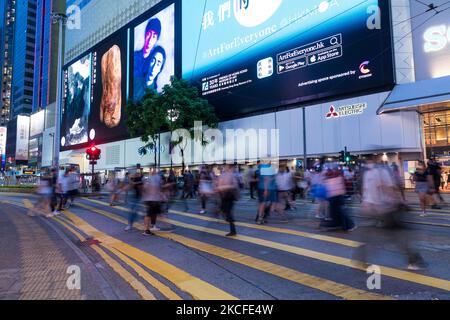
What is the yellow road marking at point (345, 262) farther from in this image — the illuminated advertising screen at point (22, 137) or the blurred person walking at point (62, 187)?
the illuminated advertising screen at point (22, 137)

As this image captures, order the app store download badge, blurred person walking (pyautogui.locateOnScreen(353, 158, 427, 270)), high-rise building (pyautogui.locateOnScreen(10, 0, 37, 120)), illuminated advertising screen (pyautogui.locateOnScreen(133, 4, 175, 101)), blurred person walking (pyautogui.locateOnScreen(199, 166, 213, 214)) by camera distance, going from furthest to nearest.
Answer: high-rise building (pyautogui.locateOnScreen(10, 0, 37, 120)) < illuminated advertising screen (pyautogui.locateOnScreen(133, 4, 175, 101)) < the app store download badge < blurred person walking (pyautogui.locateOnScreen(199, 166, 213, 214)) < blurred person walking (pyautogui.locateOnScreen(353, 158, 427, 270))

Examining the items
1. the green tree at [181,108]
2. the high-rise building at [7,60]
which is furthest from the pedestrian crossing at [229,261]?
the high-rise building at [7,60]

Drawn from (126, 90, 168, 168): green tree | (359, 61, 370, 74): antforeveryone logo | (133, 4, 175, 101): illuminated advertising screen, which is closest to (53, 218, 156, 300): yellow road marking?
(359, 61, 370, 74): antforeveryone logo

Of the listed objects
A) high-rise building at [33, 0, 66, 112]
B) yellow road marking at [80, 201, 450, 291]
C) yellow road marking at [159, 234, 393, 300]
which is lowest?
yellow road marking at [159, 234, 393, 300]

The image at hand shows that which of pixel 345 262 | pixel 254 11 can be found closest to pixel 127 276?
pixel 345 262

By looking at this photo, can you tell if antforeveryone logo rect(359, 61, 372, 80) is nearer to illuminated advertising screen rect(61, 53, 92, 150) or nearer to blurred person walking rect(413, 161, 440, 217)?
blurred person walking rect(413, 161, 440, 217)

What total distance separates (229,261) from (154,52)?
4412 cm

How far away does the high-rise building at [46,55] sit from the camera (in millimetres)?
94750

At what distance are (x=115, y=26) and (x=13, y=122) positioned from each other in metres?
69.0

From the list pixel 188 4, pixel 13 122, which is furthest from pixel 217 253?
pixel 13 122

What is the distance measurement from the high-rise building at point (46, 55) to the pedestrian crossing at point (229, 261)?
97051mm

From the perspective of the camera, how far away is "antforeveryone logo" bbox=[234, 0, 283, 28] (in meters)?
32.2

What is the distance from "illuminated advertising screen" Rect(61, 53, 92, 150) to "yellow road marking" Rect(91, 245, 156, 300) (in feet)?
196

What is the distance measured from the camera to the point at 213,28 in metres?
38.2
